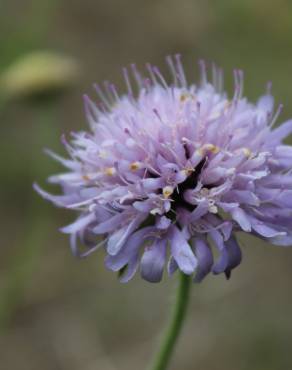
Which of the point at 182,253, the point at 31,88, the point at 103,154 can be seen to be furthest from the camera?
the point at 31,88

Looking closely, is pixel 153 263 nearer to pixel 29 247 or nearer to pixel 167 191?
pixel 167 191

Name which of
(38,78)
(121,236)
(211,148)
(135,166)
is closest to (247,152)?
(211,148)

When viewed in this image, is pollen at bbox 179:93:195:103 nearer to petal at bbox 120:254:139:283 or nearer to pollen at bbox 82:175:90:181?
pollen at bbox 82:175:90:181

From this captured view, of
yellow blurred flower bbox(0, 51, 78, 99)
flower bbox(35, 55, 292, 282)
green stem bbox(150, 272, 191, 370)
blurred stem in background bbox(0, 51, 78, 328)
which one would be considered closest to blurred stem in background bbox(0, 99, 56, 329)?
blurred stem in background bbox(0, 51, 78, 328)

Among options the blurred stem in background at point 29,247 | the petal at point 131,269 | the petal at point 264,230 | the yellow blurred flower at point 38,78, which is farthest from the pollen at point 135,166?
the yellow blurred flower at point 38,78

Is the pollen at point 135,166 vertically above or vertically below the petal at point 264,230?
above

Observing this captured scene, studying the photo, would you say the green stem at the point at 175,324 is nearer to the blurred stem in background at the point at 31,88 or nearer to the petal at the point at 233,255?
the petal at the point at 233,255

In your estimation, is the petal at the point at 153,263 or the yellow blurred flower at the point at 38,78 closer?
the petal at the point at 153,263
